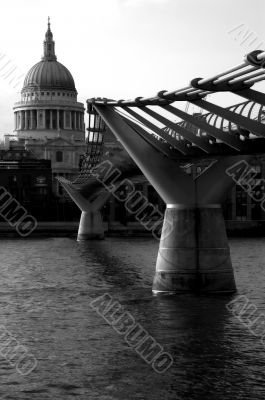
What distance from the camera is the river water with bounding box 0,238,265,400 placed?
28.5 m

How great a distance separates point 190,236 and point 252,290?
20.1 feet

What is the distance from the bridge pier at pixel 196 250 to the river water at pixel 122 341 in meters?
0.99

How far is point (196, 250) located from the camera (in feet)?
154

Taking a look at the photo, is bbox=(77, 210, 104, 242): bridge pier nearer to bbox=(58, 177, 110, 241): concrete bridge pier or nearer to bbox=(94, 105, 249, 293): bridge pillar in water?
bbox=(58, 177, 110, 241): concrete bridge pier

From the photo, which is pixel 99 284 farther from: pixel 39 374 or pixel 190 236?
pixel 39 374

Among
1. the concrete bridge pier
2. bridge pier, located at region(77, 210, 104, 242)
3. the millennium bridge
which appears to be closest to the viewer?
the millennium bridge

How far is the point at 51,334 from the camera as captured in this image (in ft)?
122

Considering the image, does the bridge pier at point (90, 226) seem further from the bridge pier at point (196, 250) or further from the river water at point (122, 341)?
the bridge pier at point (196, 250)

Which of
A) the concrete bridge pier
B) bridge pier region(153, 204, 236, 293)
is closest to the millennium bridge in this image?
bridge pier region(153, 204, 236, 293)

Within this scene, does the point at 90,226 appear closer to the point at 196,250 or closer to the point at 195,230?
the point at 196,250

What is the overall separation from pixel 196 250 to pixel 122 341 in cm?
1217

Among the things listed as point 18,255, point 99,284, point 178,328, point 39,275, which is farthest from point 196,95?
point 18,255

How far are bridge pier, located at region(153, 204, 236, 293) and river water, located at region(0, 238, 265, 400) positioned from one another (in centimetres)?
99

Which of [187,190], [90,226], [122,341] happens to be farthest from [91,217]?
[122,341]
